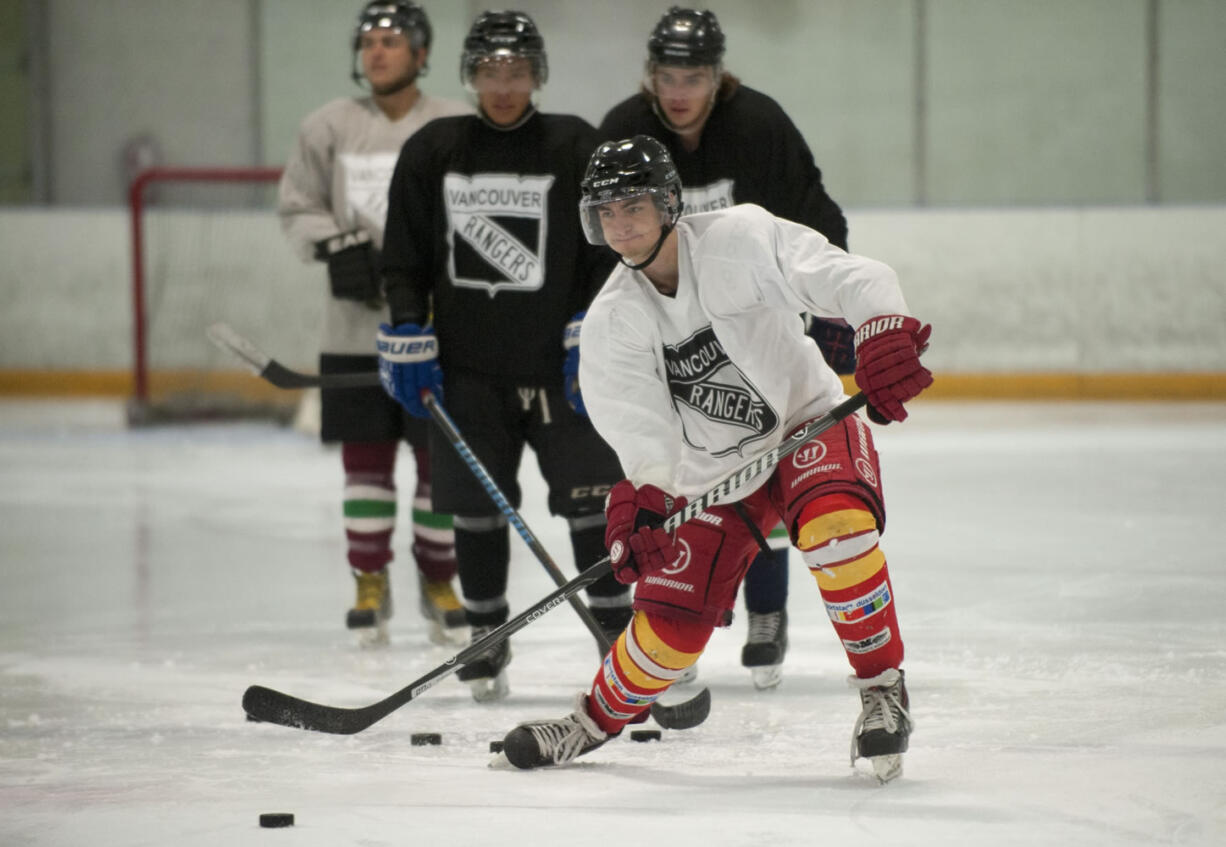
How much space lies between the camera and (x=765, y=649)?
304 centimetres

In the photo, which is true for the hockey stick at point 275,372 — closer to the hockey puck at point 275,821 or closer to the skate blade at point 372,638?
the skate blade at point 372,638

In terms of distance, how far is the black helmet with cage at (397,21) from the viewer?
360 centimetres

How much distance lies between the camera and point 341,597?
12.9 feet

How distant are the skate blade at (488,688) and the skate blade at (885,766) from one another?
817mm

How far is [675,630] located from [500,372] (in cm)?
77

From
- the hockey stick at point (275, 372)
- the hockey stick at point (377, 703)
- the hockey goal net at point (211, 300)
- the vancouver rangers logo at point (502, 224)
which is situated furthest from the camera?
the hockey goal net at point (211, 300)

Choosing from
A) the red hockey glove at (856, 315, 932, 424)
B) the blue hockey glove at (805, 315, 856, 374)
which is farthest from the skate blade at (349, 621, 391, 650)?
the red hockey glove at (856, 315, 932, 424)

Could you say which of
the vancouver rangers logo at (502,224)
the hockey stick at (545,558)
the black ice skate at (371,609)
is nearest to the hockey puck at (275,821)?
the hockey stick at (545,558)

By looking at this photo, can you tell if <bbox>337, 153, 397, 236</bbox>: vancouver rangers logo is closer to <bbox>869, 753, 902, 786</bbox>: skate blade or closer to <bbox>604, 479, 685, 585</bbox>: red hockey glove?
<bbox>604, 479, 685, 585</bbox>: red hockey glove

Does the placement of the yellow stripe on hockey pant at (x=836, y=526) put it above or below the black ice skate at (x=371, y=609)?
above

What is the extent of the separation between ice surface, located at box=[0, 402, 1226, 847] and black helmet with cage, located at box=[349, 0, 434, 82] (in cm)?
119

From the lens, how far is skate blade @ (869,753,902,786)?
2.37 m

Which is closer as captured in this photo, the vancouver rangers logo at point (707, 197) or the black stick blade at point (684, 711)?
the black stick blade at point (684, 711)

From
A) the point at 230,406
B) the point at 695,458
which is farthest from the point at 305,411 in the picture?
the point at 695,458
